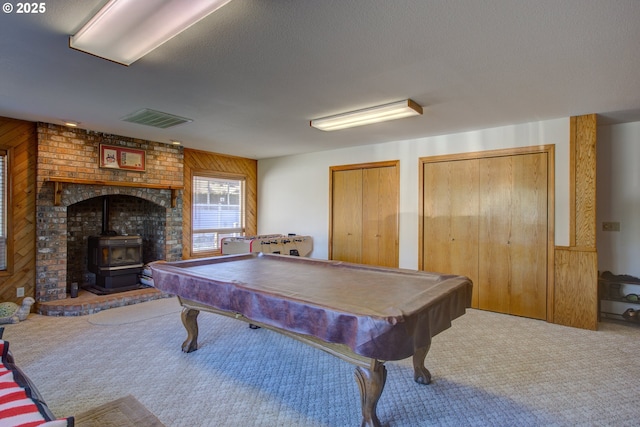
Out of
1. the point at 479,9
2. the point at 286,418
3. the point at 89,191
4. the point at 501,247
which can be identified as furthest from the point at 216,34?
the point at 501,247

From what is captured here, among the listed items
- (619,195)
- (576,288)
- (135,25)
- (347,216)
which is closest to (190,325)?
(135,25)

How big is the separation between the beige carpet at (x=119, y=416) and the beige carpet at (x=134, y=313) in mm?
1843

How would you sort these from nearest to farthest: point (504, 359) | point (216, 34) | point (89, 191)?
1. point (216, 34)
2. point (504, 359)
3. point (89, 191)

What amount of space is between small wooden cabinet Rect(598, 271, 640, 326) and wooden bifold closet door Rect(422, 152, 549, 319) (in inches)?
29.1

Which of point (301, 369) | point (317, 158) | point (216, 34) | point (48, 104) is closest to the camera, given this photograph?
point (216, 34)

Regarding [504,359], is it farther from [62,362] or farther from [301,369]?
[62,362]

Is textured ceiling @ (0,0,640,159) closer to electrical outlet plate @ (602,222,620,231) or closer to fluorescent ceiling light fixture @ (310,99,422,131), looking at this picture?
fluorescent ceiling light fixture @ (310,99,422,131)

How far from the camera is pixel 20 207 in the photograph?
4.00 metres

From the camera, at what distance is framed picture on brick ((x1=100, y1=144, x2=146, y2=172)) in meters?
4.61

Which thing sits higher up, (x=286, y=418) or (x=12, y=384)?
(x=12, y=384)

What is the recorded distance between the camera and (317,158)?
602 centimetres

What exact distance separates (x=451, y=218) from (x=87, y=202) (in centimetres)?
543

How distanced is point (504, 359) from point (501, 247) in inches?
67.6

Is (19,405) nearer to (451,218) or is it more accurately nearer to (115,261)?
(115,261)
